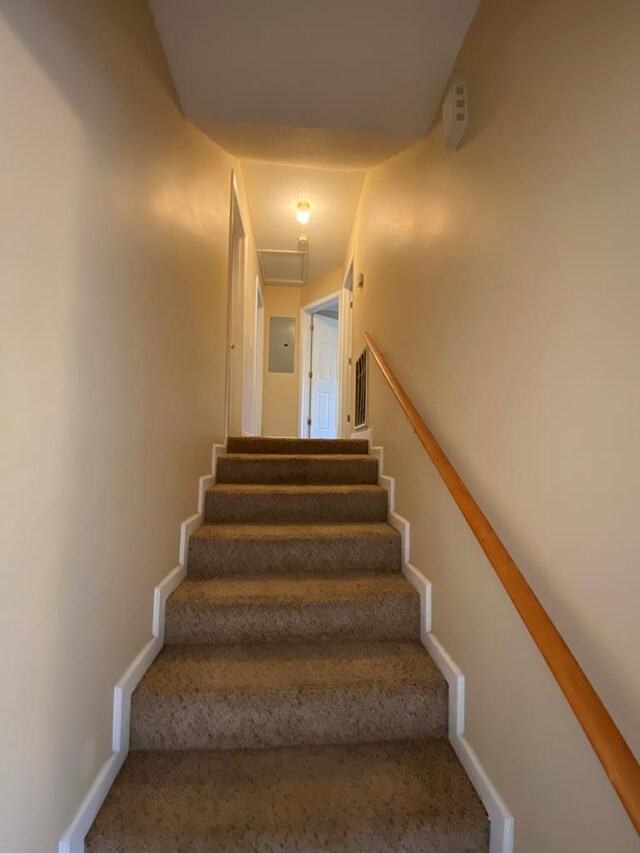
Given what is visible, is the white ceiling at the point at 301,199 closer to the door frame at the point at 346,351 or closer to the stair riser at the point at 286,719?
the door frame at the point at 346,351

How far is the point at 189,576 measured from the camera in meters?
1.84

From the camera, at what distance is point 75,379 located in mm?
924

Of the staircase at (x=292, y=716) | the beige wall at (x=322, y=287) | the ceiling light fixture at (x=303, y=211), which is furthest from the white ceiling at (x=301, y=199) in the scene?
the staircase at (x=292, y=716)

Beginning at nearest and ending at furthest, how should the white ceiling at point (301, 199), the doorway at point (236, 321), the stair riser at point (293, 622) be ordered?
the stair riser at point (293, 622), the doorway at point (236, 321), the white ceiling at point (301, 199)

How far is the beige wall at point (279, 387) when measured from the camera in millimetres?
5875

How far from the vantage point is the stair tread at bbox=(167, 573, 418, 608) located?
1598mm

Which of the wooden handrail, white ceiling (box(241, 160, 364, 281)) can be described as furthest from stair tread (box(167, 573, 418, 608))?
white ceiling (box(241, 160, 364, 281))

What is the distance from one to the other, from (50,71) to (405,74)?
4.51ft

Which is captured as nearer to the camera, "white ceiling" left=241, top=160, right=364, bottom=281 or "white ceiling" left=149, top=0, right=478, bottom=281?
"white ceiling" left=149, top=0, right=478, bottom=281

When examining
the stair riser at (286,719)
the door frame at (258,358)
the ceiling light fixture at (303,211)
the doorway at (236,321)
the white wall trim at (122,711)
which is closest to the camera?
the white wall trim at (122,711)

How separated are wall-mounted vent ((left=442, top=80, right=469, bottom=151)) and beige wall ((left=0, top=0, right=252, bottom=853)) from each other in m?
1.03

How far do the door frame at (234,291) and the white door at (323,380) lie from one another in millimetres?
2312

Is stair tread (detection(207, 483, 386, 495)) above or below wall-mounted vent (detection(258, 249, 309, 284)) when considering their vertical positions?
below

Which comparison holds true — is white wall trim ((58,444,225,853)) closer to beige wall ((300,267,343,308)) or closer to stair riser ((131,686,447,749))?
stair riser ((131,686,447,749))
